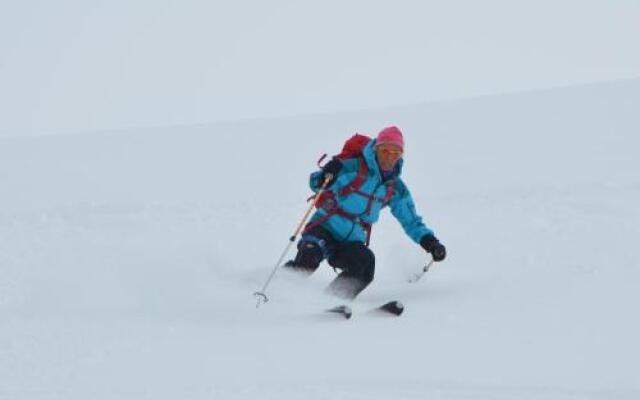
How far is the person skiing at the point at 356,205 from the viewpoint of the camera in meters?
5.55

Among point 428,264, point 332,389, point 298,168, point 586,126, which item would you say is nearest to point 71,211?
point 298,168

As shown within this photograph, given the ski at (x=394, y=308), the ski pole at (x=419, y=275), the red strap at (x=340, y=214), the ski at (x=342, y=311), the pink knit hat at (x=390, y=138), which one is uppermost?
the pink knit hat at (x=390, y=138)

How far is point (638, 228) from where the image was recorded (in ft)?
20.6

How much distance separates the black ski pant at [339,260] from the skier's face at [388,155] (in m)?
0.61

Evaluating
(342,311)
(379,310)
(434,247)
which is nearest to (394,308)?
(379,310)

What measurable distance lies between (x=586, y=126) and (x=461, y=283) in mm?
6711

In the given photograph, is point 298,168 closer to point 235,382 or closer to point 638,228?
point 638,228

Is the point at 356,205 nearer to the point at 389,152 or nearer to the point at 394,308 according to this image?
the point at 389,152

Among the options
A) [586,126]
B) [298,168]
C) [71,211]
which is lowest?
[71,211]

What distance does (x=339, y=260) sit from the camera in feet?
18.5

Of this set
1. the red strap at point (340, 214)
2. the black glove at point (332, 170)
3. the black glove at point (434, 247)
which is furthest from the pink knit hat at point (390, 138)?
the black glove at point (434, 247)

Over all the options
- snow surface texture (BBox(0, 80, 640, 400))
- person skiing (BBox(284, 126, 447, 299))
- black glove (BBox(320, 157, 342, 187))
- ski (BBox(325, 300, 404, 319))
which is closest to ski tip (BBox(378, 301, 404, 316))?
ski (BBox(325, 300, 404, 319))

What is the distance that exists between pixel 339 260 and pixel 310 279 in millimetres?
321

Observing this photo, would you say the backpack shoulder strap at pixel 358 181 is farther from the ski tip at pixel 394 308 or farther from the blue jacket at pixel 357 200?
the ski tip at pixel 394 308
